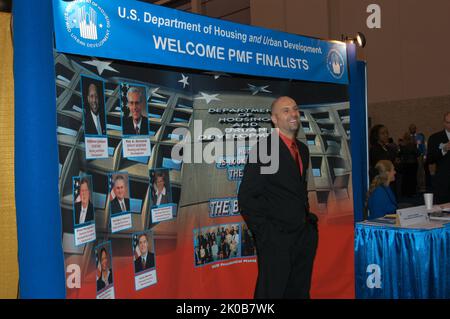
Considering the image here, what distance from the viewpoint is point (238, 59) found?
3.43 m

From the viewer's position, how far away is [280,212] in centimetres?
287

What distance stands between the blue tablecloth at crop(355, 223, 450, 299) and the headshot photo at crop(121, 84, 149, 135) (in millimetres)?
1884

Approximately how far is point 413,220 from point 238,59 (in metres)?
1.76

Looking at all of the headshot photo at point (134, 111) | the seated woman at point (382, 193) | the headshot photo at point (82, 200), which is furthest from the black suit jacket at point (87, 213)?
the seated woman at point (382, 193)

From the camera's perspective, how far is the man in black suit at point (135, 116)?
2857mm

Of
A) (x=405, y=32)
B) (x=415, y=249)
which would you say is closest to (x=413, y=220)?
(x=415, y=249)

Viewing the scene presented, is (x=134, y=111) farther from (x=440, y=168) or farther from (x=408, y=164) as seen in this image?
(x=408, y=164)

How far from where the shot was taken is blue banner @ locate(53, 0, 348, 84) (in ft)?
8.07

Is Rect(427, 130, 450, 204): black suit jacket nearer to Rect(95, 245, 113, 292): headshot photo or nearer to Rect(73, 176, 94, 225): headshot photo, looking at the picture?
Rect(95, 245, 113, 292): headshot photo

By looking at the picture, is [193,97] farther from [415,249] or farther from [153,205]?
[415,249]

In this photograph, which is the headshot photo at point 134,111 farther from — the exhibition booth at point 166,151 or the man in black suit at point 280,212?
the man in black suit at point 280,212

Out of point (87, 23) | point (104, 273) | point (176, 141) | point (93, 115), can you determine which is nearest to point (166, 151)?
point (176, 141)

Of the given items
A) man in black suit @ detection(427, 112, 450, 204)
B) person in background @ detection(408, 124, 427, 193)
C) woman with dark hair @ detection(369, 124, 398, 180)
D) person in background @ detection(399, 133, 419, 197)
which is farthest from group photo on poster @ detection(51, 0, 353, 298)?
person in background @ detection(408, 124, 427, 193)

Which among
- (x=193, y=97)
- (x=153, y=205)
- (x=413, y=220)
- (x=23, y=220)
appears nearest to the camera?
(x=23, y=220)
